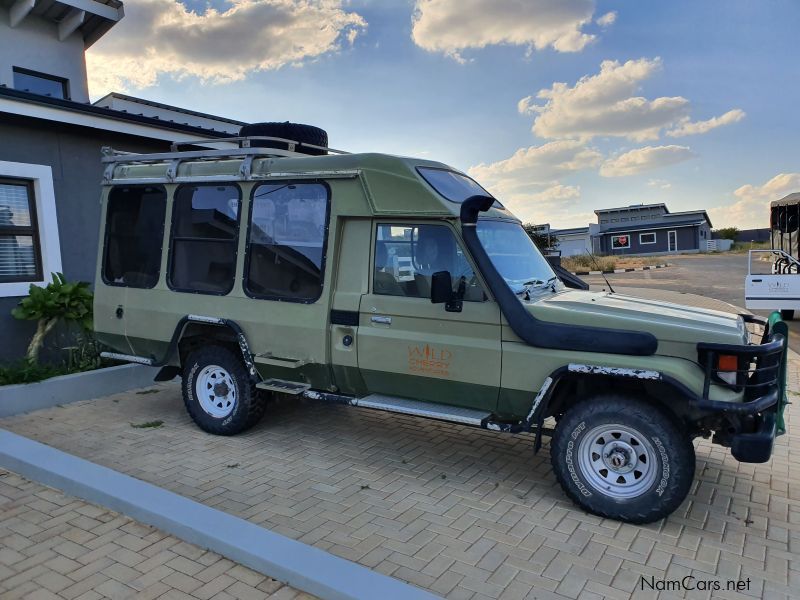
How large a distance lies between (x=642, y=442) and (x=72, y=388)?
20.5ft

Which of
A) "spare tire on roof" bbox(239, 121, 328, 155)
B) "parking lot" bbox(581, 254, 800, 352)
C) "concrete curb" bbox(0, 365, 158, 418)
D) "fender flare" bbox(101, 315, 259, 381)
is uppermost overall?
"spare tire on roof" bbox(239, 121, 328, 155)

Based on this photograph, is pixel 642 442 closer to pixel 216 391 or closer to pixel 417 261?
pixel 417 261

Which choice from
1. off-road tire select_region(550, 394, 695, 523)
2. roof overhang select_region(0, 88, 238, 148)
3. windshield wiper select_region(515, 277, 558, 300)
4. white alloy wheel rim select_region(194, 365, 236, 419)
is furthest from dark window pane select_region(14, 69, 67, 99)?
off-road tire select_region(550, 394, 695, 523)

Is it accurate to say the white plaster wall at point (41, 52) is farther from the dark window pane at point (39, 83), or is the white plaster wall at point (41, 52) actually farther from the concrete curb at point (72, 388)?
the concrete curb at point (72, 388)

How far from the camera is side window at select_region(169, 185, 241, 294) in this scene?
17.6 feet

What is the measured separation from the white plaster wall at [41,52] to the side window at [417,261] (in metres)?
11.4

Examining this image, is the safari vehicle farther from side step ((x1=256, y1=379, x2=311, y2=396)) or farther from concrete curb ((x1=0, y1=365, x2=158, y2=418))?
concrete curb ((x1=0, y1=365, x2=158, y2=418))

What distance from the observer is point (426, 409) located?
443 cm

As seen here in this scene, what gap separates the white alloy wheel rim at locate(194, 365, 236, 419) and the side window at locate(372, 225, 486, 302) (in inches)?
75.9

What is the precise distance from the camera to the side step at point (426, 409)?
13.9 ft

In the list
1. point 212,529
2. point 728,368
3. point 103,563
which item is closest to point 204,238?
point 212,529

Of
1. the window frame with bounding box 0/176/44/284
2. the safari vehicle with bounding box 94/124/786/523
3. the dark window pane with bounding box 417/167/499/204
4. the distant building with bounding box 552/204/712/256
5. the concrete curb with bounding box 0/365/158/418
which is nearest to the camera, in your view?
the safari vehicle with bounding box 94/124/786/523

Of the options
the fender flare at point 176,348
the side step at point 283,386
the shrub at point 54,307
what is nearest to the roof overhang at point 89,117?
the shrub at point 54,307

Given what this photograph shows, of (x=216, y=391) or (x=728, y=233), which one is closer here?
(x=216, y=391)
